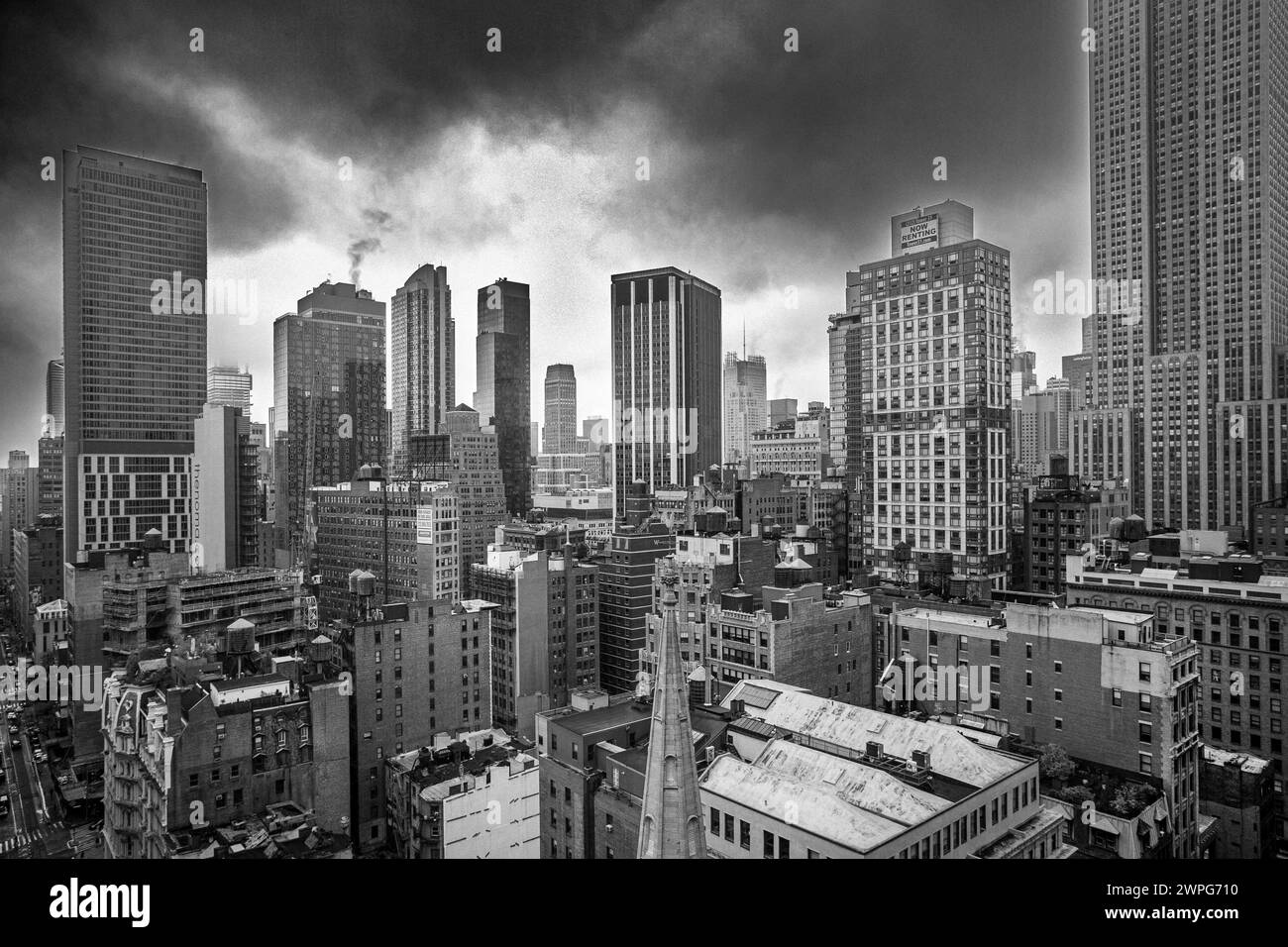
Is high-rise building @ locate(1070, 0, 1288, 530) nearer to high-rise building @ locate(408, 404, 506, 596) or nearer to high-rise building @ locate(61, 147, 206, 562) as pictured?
high-rise building @ locate(61, 147, 206, 562)

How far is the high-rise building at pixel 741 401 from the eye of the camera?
17250 millimetres

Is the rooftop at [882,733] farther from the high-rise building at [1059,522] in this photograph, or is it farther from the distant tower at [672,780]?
the high-rise building at [1059,522]

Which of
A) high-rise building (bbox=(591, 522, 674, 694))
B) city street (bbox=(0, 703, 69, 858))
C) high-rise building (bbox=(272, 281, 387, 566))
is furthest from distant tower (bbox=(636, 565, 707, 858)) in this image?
high-rise building (bbox=(272, 281, 387, 566))

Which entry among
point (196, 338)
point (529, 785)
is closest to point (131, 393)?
point (196, 338)

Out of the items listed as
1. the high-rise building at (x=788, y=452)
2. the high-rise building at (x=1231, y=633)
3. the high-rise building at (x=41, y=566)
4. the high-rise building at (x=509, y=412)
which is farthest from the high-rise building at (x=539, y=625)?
the high-rise building at (x=788, y=452)

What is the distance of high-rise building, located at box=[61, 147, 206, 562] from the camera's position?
26047 millimetres

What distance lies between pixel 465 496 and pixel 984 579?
98.8ft

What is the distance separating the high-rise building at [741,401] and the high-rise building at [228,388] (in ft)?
54.2

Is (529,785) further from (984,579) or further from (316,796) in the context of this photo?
(984,579)

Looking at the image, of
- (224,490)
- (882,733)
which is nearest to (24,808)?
(224,490)

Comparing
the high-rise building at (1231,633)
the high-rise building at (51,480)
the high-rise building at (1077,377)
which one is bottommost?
the high-rise building at (1231,633)

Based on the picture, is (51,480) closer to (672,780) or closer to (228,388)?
(228,388)

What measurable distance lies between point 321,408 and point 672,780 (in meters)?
55.0

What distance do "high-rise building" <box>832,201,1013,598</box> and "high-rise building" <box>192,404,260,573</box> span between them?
28.2m
